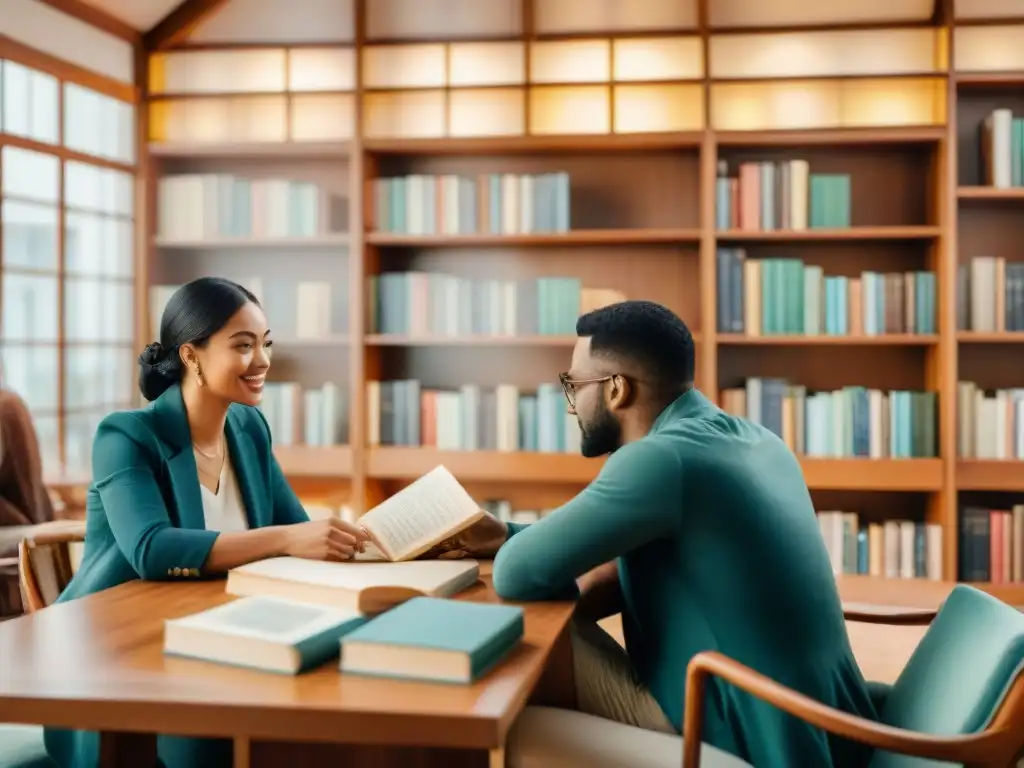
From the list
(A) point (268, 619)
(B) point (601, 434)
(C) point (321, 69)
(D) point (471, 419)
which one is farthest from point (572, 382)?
(C) point (321, 69)

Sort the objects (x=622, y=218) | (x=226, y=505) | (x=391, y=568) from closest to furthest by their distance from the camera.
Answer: (x=391, y=568), (x=226, y=505), (x=622, y=218)

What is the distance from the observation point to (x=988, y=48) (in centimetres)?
406

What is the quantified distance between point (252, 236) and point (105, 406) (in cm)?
94

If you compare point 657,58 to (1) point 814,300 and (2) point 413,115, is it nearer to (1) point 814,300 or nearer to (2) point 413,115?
(2) point 413,115

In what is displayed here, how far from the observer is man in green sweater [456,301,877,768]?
1.48 metres

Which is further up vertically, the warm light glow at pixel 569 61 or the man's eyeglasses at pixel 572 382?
the warm light glow at pixel 569 61

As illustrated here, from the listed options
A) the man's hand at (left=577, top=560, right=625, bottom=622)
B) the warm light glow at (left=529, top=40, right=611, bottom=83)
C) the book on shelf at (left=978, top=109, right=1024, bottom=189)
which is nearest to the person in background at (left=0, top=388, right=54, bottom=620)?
the man's hand at (left=577, top=560, right=625, bottom=622)

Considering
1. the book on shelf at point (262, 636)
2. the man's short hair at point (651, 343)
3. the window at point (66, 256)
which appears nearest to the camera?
the book on shelf at point (262, 636)

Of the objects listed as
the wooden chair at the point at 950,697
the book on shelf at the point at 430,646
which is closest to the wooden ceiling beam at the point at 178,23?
the book on shelf at the point at 430,646

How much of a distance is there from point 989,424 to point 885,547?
2.07ft

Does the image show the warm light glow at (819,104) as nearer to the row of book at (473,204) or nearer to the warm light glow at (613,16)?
the warm light glow at (613,16)

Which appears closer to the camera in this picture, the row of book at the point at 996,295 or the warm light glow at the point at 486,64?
the row of book at the point at 996,295

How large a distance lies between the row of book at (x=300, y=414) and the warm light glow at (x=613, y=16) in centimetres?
181

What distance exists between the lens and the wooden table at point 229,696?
103 cm
